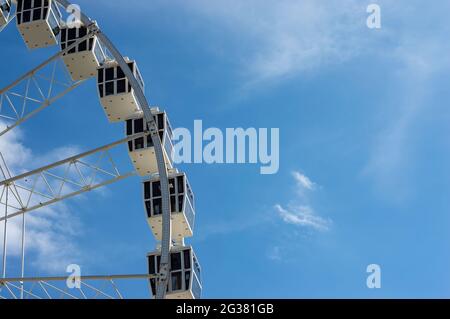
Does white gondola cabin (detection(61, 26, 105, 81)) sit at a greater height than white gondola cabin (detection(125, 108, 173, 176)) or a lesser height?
greater

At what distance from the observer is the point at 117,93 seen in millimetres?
33312

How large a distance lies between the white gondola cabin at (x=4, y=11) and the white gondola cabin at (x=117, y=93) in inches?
166

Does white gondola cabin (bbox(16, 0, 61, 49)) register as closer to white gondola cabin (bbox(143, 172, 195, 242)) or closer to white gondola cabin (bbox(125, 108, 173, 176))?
white gondola cabin (bbox(125, 108, 173, 176))

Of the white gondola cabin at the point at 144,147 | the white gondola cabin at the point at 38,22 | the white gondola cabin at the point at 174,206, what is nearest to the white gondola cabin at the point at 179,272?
the white gondola cabin at the point at 174,206

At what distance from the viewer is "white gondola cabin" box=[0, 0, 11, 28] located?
3528 cm

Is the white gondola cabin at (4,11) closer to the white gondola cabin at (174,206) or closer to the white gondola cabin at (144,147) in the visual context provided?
the white gondola cabin at (144,147)

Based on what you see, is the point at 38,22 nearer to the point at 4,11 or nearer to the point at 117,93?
the point at 4,11

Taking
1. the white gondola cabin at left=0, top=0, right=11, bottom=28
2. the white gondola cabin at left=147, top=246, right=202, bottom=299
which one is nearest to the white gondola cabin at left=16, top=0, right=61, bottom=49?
the white gondola cabin at left=0, top=0, right=11, bottom=28

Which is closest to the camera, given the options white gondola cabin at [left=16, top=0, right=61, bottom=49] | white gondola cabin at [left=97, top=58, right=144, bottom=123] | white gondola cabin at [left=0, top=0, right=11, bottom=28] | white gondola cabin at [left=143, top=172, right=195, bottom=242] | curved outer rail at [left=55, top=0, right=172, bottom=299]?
curved outer rail at [left=55, top=0, right=172, bottom=299]

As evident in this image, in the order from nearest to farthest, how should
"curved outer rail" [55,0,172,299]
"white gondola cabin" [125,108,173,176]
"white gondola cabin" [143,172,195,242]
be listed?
"curved outer rail" [55,0,172,299] < "white gondola cabin" [143,172,195,242] < "white gondola cabin" [125,108,173,176]

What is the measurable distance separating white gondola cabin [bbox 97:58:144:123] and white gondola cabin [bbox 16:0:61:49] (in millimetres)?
2707
